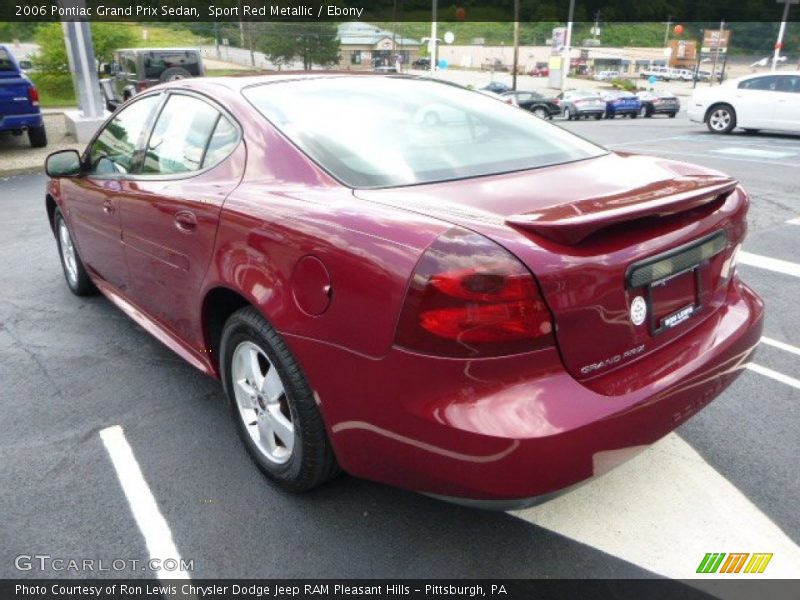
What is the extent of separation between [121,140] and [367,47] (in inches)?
2190

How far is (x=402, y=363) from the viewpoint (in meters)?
1.78

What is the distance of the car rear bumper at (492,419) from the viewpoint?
170 cm

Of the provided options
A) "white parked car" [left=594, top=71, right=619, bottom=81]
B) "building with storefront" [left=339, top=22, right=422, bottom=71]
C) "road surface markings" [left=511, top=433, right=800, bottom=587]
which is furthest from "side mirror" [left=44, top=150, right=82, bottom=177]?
"white parked car" [left=594, top=71, right=619, bottom=81]

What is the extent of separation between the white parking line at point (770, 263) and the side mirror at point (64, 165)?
4.82 meters

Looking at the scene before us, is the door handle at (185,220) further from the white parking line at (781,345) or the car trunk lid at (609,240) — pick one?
the white parking line at (781,345)

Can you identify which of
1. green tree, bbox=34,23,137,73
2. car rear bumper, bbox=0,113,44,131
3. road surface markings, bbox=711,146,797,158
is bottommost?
road surface markings, bbox=711,146,797,158

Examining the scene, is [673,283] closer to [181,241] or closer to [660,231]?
[660,231]

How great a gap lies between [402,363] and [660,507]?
129 centimetres

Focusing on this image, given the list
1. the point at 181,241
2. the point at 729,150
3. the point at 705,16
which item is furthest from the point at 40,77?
the point at 705,16

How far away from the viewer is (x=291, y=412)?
2.24 m

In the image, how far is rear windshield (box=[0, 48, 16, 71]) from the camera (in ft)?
34.7

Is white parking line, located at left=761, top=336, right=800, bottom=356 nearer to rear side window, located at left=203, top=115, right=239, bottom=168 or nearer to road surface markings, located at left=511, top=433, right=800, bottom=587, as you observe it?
road surface markings, located at left=511, top=433, right=800, bottom=587

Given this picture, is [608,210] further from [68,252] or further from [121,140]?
[68,252]
